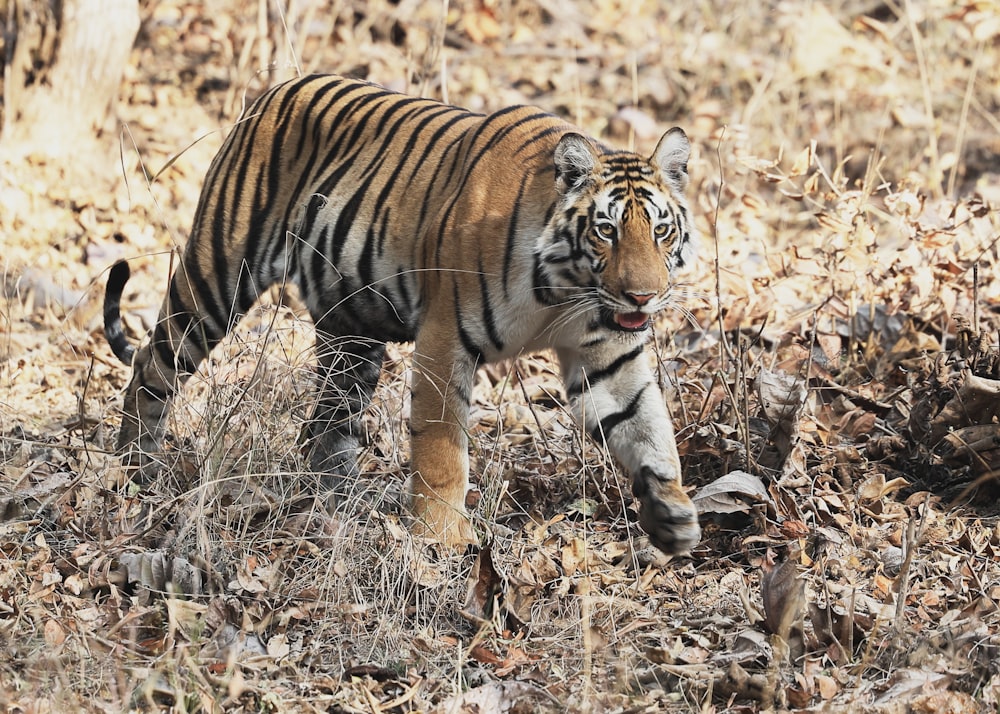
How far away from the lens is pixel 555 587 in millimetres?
3652

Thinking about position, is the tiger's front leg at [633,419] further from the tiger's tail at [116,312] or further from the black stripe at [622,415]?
the tiger's tail at [116,312]

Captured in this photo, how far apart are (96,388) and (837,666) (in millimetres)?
3616

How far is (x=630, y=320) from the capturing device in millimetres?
3617

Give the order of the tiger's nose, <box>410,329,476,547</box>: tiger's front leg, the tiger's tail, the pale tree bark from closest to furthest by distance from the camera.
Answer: the tiger's nose → <box>410,329,476,547</box>: tiger's front leg → the tiger's tail → the pale tree bark

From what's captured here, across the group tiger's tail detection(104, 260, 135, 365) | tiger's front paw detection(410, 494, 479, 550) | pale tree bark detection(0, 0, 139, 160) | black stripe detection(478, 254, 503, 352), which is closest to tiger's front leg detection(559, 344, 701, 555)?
black stripe detection(478, 254, 503, 352)

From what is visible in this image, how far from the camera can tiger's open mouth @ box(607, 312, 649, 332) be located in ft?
11.8

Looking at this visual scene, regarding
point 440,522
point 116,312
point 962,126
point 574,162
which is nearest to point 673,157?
point 574,162

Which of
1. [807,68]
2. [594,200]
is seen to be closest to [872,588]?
[594,200]

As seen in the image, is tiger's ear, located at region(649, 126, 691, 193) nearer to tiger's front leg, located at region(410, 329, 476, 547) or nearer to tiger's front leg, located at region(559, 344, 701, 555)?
tiger's front leg, located at region(559, 344, 701, 555)

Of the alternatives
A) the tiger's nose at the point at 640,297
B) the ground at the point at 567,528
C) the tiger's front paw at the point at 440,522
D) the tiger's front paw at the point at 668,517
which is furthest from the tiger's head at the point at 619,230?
the tiger's front paw at the point at 440,522

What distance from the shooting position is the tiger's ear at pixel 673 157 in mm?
3749

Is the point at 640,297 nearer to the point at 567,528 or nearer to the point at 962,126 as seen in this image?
the point at 567,528

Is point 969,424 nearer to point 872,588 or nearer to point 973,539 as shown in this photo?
point 973,539

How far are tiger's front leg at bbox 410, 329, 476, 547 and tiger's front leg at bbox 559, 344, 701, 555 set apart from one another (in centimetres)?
37
